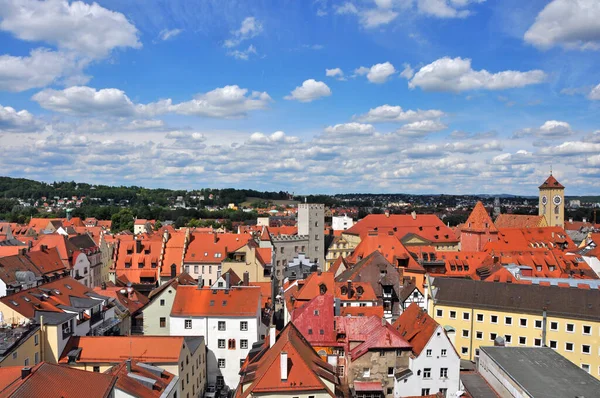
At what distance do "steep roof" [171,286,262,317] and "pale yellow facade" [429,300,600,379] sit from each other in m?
20.6

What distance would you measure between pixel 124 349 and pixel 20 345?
658cm

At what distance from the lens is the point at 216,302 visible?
43.7m

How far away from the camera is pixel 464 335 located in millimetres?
51062

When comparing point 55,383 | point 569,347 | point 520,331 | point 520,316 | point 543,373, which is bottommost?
point 569,347

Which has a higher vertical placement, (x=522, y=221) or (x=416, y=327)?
(x=522, y=221)

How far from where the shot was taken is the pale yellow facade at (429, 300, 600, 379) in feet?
149

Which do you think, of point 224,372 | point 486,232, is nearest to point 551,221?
point 486,232

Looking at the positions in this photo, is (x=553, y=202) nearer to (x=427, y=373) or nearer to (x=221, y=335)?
(x=427, y=373)

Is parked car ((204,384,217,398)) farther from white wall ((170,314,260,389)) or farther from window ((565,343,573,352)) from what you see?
window ((565,343,573,352))

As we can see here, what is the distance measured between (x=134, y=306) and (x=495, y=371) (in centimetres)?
3546

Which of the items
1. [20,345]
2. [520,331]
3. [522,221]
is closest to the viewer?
[20,345]

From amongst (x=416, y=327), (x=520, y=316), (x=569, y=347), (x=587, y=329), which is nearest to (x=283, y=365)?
(x=416, y=327)

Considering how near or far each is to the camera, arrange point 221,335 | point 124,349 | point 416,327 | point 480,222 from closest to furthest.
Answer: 1. point 124,349
2. point 416,327
3. point 221,335
4. point 480,222

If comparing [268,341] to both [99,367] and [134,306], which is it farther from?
[134,306]
